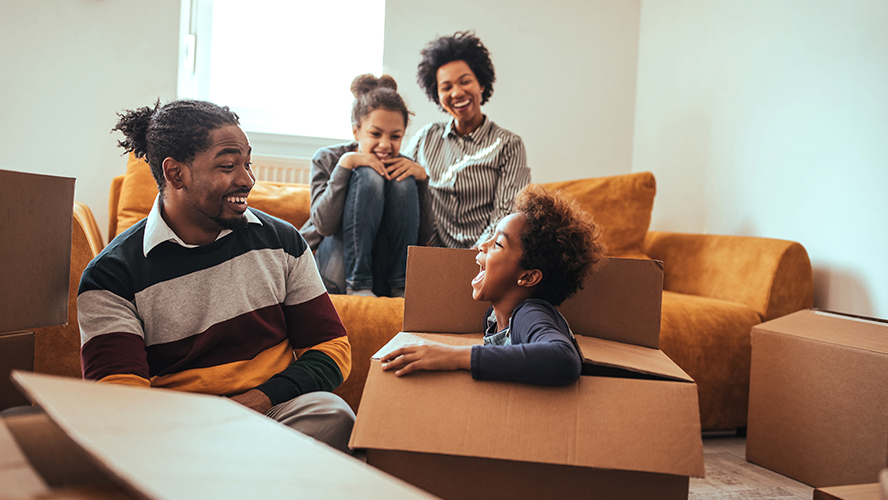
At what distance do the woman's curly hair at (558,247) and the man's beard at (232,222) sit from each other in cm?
50

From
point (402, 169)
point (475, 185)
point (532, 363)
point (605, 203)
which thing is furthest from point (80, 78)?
point (532, 363)

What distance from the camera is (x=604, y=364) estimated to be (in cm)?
78

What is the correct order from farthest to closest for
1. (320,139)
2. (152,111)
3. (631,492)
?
(320,139) < (152,111) < (631,492)

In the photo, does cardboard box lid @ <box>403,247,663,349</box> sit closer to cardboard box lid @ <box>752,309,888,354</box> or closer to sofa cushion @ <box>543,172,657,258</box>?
cardboard box lid @ <box>752,309,888,354</box>

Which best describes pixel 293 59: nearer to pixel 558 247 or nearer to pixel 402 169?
pixel 402 169

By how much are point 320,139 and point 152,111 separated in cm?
160

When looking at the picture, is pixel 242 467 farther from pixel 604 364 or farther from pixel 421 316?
pixel 421 316

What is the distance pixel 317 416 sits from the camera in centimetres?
86

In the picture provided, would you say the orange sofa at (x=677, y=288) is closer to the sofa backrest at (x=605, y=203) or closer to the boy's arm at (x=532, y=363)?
the sofa backrest at (x=605, y=203)

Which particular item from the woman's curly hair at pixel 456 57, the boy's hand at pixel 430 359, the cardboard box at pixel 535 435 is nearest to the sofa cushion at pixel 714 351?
the cardboard box at pixel 535 435

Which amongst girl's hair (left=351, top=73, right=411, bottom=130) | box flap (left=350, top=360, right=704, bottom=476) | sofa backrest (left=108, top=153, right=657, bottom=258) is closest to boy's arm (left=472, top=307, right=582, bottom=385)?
box flap (left=350, top=360, right=704, bottom=476)

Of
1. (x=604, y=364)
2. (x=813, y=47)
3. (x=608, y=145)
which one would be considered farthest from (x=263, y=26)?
(x=604, y=364)

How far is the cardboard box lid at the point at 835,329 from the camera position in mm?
1146

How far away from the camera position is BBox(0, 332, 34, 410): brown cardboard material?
32.7 inches
